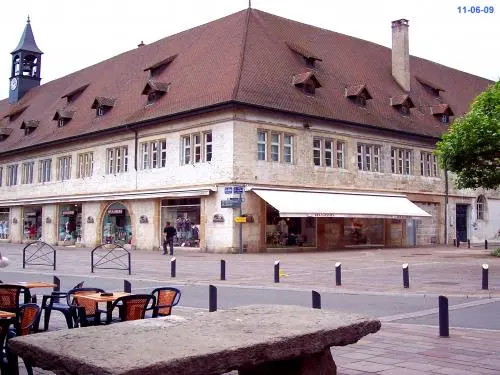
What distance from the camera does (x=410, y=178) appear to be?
40.2 m

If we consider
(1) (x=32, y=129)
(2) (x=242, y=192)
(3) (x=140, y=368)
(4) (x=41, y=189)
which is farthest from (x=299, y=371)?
(1) (x=32, y=129)

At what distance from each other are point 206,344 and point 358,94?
34.3 meters

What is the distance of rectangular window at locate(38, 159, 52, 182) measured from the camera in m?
43.8

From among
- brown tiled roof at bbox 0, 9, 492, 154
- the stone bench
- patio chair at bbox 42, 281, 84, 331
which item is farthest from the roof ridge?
the stone bench

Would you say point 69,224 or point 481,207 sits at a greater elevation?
point 481,207

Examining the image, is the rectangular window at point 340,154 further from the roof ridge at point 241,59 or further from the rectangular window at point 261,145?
the roof ridge at point 241,59

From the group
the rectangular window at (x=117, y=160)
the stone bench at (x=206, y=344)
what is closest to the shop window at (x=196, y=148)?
the rectangular window at (x=117, y=160)

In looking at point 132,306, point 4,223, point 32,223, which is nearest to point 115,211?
point 32,223

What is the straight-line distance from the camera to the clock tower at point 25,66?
58.0 metres

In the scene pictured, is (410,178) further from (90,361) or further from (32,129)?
(90,361)

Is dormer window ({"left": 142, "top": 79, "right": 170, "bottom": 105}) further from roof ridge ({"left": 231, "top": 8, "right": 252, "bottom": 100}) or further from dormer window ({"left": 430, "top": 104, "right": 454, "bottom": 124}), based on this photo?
dormer window ({"left": 430, "top": 104, "right": 454, "bottom": 124})

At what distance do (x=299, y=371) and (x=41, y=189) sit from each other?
42210 mm

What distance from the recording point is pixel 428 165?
42062 mm

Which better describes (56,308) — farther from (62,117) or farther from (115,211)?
(62,117)
